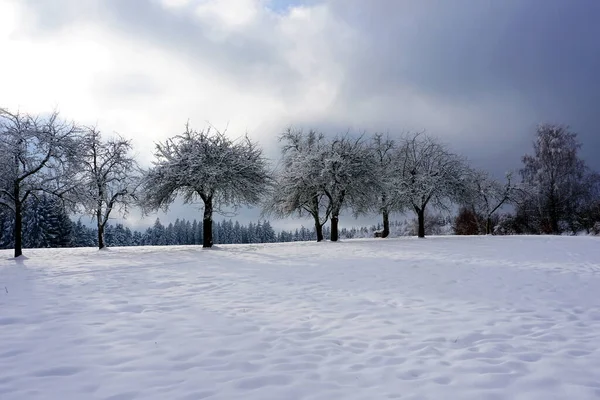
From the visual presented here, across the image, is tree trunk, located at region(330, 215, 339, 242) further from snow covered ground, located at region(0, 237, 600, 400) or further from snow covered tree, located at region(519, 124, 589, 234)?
snow covered tree, located at region(519, 124, 589, 234)

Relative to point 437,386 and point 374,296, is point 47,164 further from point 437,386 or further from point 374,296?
point 437,386

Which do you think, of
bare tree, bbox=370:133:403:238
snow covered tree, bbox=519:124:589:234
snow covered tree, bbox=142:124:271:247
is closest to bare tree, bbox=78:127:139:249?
snow covered tree, bbox=142:124:271:247

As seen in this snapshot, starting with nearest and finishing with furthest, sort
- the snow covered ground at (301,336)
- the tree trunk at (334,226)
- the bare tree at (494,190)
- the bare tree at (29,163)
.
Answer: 1. the snow covered ground at (301,336)
2. the bare tree at (29,163)
3. the tree trunk at (334,226)
4. the bare tree at (494,190)

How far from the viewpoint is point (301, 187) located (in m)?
26.0

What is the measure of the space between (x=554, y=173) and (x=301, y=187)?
27.7 meters

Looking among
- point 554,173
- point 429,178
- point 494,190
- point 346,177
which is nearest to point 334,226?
point 346,177

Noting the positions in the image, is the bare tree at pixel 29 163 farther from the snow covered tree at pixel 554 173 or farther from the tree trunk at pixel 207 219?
the snow covered tree at pixel 554 173

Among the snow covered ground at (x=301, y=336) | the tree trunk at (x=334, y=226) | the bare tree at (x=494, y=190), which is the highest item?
the bare tree at (x=494, y=190)

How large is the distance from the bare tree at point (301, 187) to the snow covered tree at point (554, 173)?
22.1 m

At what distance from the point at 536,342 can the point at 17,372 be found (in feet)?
23.7

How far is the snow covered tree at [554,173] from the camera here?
109ft

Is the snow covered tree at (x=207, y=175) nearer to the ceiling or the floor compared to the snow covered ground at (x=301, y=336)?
nearer to the ceiling

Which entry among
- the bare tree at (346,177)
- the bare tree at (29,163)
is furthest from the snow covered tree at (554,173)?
the bare tree at (29,163)

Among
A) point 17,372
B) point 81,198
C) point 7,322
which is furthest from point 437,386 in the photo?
point 81,198
